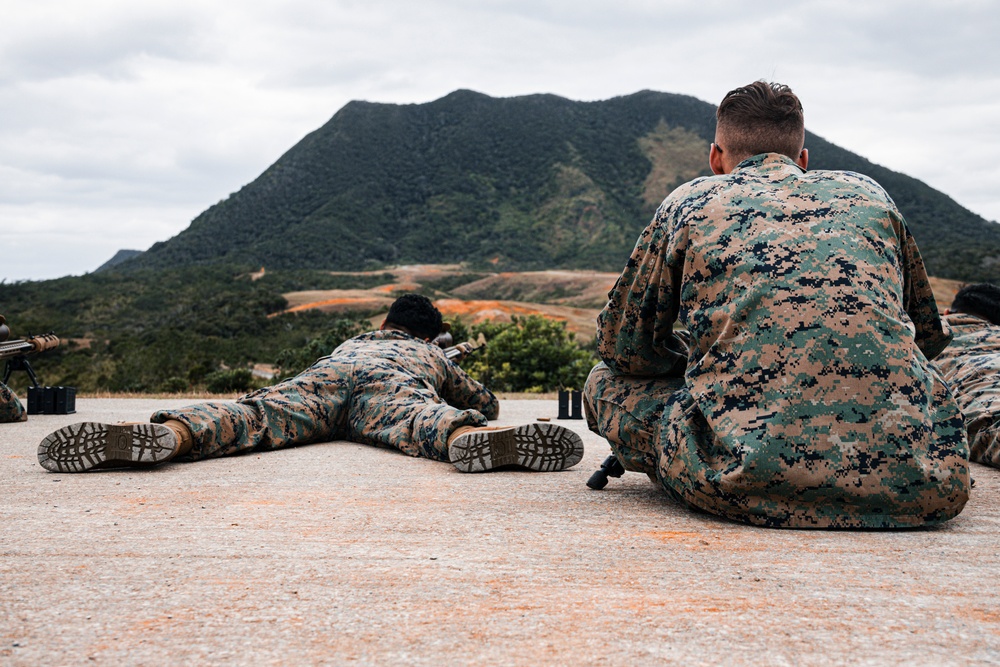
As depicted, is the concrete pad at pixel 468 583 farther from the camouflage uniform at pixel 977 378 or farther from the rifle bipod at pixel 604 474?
the camouflage uniform at pixel 977 378

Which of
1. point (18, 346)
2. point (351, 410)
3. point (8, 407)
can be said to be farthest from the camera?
point (18, 346)

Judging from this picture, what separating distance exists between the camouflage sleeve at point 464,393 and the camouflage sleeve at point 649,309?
9.20 feet

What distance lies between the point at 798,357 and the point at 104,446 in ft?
10.1

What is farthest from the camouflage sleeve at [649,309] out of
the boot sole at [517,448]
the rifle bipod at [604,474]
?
the boot sole at [517,448]

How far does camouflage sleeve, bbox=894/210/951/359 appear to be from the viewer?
2.99 m

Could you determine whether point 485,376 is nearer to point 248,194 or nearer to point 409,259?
point 409,259

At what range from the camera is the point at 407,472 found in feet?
13.8

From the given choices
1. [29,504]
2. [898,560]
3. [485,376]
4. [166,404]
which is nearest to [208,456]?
[29,504]

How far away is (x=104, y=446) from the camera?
393cm

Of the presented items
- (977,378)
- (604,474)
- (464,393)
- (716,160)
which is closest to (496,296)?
(464,393)

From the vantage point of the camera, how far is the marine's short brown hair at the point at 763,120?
123 inches

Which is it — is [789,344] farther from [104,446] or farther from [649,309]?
[104,446]

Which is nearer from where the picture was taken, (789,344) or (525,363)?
(789,344)

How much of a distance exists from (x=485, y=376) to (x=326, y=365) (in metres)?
9.16
